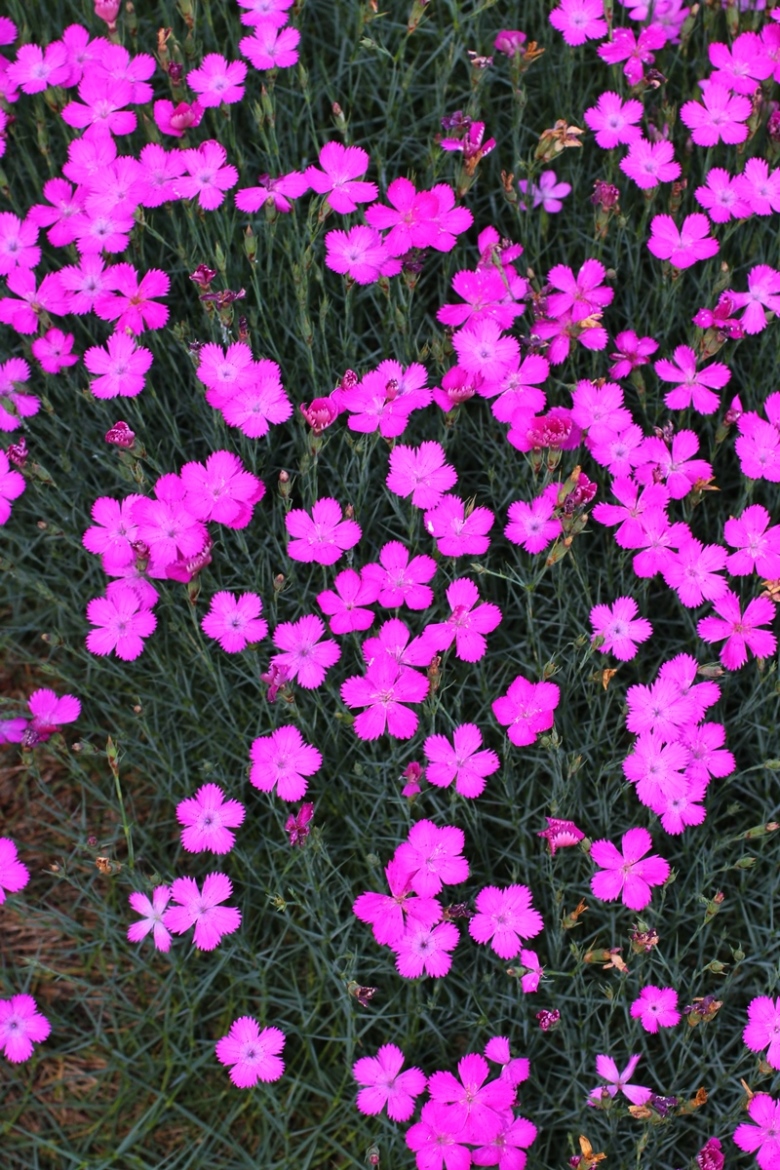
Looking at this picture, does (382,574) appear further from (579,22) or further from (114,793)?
(579,22)

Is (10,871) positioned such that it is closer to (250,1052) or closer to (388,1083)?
(250,1052)

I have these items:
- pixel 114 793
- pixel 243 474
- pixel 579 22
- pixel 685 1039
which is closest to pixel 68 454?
pixel 243 474

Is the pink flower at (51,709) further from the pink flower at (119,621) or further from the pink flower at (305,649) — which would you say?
the pink flower at (305,649)

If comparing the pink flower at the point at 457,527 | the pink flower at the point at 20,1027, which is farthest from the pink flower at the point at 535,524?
the pink flower at the point at 20,1027

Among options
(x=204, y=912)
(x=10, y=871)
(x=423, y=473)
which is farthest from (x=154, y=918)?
(x=423, y=473)

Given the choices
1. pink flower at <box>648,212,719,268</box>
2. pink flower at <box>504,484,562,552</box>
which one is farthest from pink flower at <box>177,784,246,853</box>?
pink flower at <box>648,212,719,268</box>
